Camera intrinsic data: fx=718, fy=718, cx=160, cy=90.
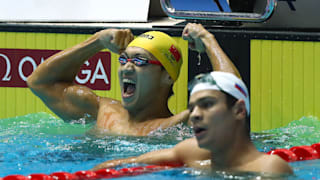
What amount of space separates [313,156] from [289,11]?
2.50 m

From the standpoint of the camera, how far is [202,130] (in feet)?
9.98

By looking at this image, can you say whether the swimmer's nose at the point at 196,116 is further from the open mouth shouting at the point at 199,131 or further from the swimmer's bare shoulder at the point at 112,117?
the swimmer's bare shoulder at the point at 112,117

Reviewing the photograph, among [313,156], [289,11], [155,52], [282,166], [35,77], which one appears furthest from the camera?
[289,11]

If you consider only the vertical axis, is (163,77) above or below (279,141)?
above

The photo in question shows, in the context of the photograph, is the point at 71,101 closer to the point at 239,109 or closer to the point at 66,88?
the point at 66,88

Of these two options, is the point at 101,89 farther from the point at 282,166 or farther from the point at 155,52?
the point at 282,166

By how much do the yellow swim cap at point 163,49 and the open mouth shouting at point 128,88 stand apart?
239 mm

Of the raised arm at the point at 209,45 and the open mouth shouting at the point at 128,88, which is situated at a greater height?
the raised arm at the point at 209,45

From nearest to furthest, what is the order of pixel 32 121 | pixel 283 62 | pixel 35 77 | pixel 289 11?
pixel 35 77 < pixel 283 62 < pixel 32 121 < pixel 289 11

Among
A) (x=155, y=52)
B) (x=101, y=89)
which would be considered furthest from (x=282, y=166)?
(x=101, y=89)

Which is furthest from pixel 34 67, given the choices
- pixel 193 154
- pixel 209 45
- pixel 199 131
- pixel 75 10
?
pixel 199 131

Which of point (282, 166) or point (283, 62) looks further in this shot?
point (283, 62)

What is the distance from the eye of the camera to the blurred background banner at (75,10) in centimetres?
675

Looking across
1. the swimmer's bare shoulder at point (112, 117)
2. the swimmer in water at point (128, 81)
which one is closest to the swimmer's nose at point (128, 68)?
the swimmer in water at point (128, 81)
